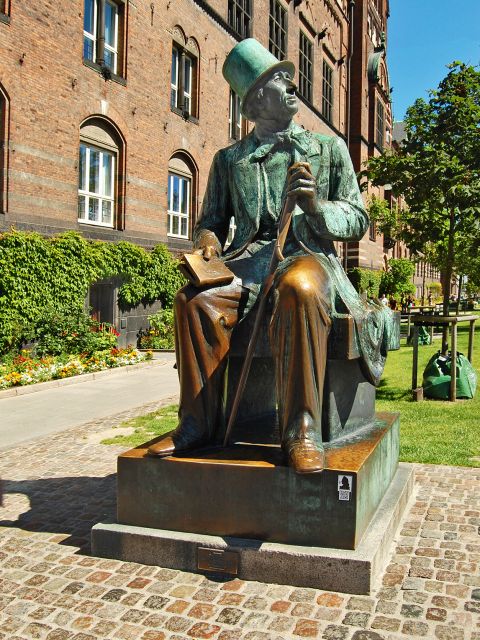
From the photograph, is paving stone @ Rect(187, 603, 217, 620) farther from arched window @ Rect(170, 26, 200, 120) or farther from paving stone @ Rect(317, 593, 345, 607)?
arched window @ Rect(170, 26, 200, 120)

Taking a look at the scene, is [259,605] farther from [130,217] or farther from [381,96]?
[381,96]

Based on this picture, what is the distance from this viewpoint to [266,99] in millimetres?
4227

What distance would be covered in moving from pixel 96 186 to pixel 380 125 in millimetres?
34211

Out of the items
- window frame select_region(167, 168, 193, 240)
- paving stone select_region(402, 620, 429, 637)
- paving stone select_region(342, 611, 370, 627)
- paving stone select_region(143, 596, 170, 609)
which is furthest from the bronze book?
window frame select_region(167, 168, 193, 240)

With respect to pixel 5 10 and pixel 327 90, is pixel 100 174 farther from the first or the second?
pixel 327 90

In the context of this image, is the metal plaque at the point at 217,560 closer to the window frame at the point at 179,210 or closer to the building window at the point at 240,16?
the window frame at the point at 179,210

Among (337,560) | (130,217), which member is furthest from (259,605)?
(130,217)

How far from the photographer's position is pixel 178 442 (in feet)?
12.1

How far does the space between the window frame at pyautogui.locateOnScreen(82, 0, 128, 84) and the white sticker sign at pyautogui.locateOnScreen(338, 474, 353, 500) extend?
49.6 feet

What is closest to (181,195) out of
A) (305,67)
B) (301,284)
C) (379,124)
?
(305,67)

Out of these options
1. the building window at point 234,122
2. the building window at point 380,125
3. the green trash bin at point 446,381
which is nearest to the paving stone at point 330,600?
the green trash bin at point 446,381

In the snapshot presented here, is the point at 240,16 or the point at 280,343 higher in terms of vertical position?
the point at 240,16

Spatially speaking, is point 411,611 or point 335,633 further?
point 411,611

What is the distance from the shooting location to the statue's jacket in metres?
4.03
